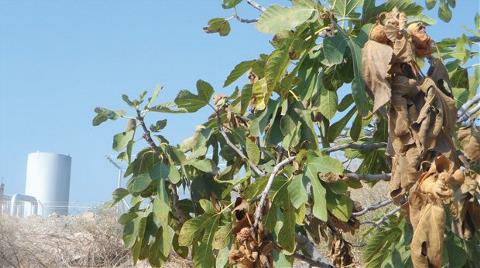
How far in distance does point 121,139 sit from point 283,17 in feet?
3.29

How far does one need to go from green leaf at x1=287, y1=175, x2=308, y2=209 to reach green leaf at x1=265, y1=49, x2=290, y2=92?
0.79 ft

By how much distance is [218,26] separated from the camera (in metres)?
2.13

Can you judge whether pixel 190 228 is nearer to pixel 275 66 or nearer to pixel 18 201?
pixel 275 66

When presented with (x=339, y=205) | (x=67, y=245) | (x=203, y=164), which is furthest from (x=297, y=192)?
(x=67, y=245)

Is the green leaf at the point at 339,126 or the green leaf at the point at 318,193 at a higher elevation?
the green leaf at the point at 339,126

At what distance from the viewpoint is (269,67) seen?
5.01 feet

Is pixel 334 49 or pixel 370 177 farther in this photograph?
pixel 370 177

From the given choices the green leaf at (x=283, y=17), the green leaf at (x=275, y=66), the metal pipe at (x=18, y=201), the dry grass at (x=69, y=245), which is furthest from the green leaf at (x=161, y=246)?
the metal pipe at (x=18, y=201)

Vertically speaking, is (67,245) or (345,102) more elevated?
(345,102)

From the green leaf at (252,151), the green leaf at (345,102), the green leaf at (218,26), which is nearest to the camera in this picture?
the green leaf at (345,102)

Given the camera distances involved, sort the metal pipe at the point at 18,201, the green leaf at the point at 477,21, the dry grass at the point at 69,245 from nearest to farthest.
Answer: the green leaf at the point at 477,21, the dry grass at the point at 69,245, the metal pipe at the point at 18,201

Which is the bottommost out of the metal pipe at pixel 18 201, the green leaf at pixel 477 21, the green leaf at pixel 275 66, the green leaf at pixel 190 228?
the metal pipe at pixel 18 201

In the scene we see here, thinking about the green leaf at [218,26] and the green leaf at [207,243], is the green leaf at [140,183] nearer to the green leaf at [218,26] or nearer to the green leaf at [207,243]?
the green leaf at [207,243]

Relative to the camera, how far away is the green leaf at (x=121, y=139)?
226cm
